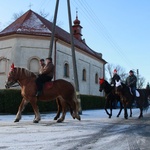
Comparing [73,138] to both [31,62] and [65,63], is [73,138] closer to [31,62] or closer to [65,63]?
[31,62]

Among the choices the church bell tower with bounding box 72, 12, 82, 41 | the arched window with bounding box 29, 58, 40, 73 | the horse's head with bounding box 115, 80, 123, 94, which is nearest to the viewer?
the horse's head with bounding box 115, 80, 123, 94

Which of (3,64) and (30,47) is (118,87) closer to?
(30,47)

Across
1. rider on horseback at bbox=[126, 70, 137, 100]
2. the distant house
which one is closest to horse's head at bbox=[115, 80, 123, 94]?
rider on horseback at bbox=[126, 70, 137, 100]

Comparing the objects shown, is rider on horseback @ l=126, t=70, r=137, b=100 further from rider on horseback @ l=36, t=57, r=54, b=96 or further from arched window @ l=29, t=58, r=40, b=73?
arched window @ l=29, t=58, r=40, b=73

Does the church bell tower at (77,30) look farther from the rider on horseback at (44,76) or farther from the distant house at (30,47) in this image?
the rider on horseback at (44,76)

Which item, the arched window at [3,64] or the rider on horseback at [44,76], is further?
the arched window at [3,64]

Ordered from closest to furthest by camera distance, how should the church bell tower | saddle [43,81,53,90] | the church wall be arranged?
saddle [43,81,53,90], the church wall, the church bell tower

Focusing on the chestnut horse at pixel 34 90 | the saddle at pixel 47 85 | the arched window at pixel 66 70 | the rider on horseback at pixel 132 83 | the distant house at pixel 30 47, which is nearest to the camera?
the chestnut horse at pixel 34 90

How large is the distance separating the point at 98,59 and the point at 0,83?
19051 mm

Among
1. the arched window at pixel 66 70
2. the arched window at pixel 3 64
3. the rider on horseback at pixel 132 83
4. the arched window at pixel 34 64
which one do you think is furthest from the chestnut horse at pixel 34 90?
the arched window at pixel 66 70

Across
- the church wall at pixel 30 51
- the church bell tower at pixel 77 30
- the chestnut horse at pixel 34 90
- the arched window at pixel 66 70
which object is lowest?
the chestnut horse at pixel 34 90

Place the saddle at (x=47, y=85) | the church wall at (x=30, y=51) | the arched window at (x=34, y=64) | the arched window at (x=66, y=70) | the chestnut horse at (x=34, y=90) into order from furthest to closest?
the arched window at (x=66, y=70), the arched window at (x=34, y=64), the church wall at (x=30, y=51), the saddle at (x=47, y=85), the chestnut horse at (x=34, y=90)

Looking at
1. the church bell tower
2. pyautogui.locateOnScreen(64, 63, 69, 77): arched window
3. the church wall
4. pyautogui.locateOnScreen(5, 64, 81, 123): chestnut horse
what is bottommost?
pyautogui.locateOnScreen(5, 64, 81, 123): chestnut horse

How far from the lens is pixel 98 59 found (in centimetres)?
4244
